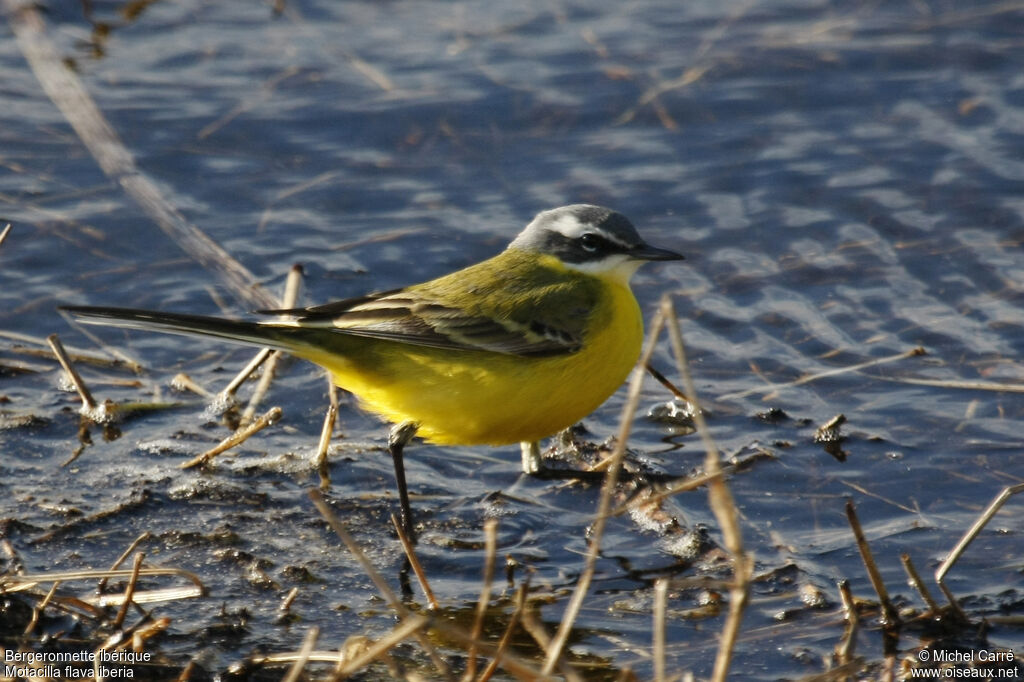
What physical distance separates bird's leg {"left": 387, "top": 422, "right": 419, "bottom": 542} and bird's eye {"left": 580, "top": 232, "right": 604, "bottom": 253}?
5.13ft

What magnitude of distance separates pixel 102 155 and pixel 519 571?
20.9ft

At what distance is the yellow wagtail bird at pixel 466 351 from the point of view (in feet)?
23.4

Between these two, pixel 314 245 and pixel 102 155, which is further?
pixel 102 155

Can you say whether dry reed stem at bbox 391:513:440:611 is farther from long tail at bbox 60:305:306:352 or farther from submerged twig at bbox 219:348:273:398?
submerged twig at bbox 219:348:273:398

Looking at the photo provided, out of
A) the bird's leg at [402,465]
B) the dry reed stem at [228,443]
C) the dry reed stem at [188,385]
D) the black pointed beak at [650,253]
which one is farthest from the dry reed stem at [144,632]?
the black pointed beak at [650,253]

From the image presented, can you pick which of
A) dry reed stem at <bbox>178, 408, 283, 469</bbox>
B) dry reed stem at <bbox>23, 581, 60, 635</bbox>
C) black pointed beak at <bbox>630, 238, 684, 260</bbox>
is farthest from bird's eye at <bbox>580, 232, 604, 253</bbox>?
dry reed stem at <bbox>23, 581, 60, 635</bbox>

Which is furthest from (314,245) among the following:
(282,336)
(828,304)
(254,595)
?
(254,595)

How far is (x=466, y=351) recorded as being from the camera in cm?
726

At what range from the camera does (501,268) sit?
7875mm

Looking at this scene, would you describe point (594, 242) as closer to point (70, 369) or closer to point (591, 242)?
point (591, 242)

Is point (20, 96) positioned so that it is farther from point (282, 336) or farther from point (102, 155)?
point (282, 336)

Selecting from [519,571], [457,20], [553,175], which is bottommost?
[519,571]

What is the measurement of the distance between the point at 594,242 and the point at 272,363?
2178 mm

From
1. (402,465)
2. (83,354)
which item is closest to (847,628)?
(402,465)
